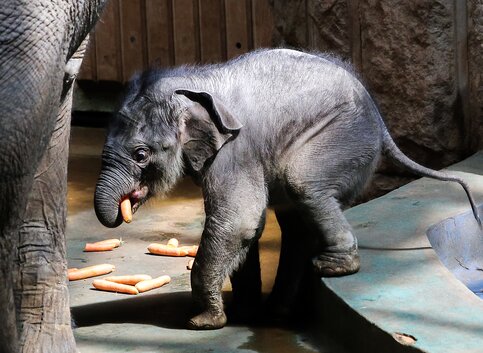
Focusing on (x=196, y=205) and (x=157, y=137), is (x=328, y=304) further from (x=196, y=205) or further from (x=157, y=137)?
(x=196, y=205)

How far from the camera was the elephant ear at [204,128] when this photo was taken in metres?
4.98

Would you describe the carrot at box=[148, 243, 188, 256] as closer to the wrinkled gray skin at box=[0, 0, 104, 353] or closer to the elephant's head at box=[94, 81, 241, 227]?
the elephant's head at box=[94, 81, 241, 227]

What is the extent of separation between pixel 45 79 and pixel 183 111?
1.78 metres

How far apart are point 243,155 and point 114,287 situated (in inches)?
37.9

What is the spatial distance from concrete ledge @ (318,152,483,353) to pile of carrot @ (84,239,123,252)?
4.02 feet

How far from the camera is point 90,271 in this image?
5.85 m

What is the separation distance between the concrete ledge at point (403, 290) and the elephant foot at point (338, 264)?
1.2 inches

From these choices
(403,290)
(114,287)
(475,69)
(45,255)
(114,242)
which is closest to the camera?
(45,255)

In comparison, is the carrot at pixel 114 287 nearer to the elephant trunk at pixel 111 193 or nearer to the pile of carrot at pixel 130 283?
the pile of carrot at pixel 130 283

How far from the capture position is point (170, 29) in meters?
9.21

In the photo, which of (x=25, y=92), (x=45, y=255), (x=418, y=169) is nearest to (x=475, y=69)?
(x=418, y=169)

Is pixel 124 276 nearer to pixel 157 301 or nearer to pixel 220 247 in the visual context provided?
pixel 157 301

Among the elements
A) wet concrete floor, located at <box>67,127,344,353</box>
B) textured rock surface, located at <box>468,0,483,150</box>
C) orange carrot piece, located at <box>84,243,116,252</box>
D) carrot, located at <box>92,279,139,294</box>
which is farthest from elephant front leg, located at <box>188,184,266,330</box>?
textured rock surface, located at <box>468,0,483,150</box>

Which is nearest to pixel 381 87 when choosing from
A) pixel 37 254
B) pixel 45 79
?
pixel 37 254
